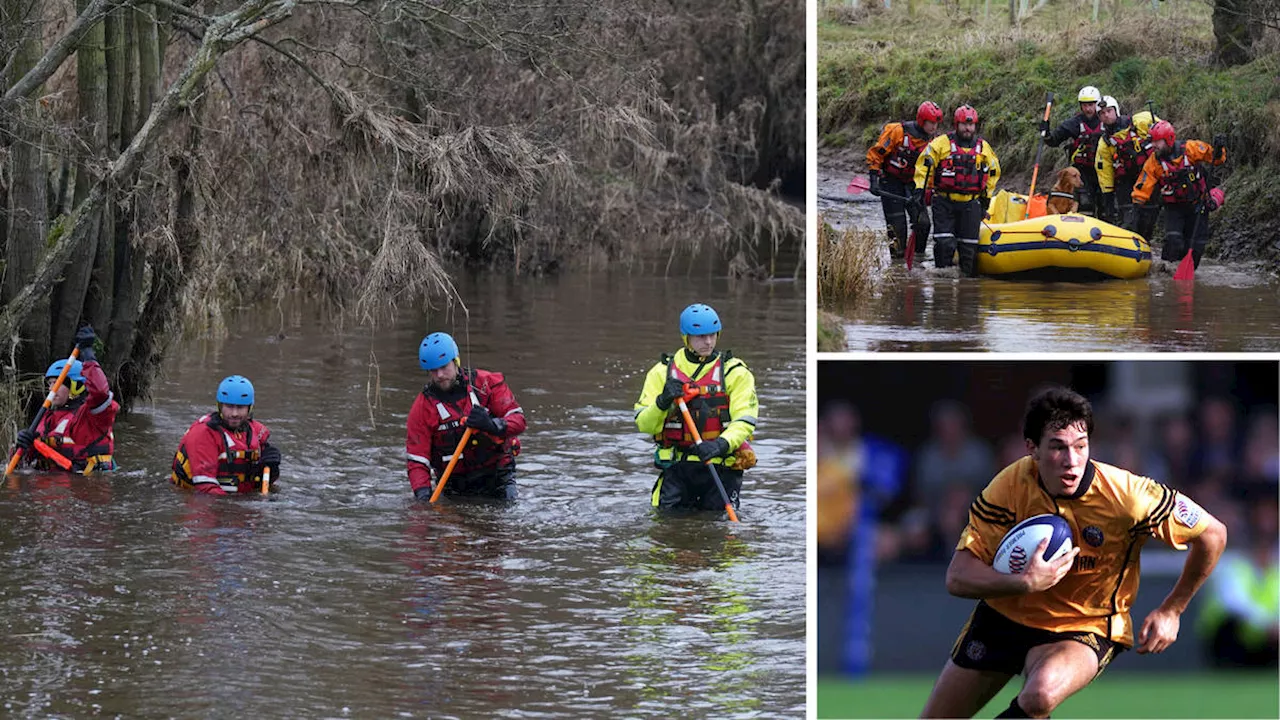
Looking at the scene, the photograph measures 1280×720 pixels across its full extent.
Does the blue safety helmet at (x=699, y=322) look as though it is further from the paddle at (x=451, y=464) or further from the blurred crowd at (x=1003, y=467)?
the blurred crowd at (x=1003, y=467)

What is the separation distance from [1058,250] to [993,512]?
750 centimetres

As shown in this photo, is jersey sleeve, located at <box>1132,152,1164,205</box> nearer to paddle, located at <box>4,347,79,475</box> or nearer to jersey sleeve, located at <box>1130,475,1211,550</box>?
paddle, located at <box>4,347,79,475</box>

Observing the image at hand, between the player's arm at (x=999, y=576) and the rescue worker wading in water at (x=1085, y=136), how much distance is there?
917 cm

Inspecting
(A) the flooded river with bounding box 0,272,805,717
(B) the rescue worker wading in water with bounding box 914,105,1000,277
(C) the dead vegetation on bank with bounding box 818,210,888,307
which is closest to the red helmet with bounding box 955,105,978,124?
(B) the rescue worker wading in water with bounding box 914,105,1000,277

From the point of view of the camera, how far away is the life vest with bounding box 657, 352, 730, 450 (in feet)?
36.2

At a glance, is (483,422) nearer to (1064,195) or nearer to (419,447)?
(419,447)

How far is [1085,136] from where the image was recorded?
14.2 meters

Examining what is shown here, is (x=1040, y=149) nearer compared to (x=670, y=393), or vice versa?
(x=670, y=393)

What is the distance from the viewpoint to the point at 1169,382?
277 inches

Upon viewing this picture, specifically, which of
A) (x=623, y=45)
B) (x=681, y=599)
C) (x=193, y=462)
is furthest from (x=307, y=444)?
(x=623, y=45)

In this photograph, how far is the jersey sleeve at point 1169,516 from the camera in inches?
221

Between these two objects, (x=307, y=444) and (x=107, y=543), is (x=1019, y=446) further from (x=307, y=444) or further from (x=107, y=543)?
(x=307, y=444)

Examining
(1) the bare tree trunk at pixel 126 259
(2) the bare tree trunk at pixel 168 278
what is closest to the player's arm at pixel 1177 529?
(2) the bare tree trunk at pixel 168 278

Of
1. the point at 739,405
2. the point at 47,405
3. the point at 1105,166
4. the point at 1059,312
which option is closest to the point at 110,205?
the point at 47,405
